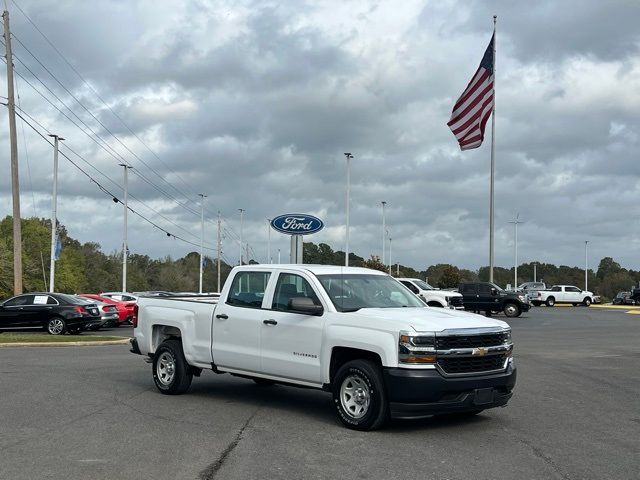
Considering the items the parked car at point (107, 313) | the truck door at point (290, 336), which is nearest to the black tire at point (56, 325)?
the parked car at point (107, 313)

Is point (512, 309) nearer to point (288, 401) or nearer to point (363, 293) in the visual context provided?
point (288, 401)

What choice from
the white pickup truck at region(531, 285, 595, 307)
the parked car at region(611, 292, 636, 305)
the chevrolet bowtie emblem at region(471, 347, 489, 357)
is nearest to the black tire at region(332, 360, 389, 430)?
the chevrolet bowtie emblem at region(471, 347, 489, 357)

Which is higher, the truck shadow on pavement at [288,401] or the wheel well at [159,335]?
the wheel well at [159,335]

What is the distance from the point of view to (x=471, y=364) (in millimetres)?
8594

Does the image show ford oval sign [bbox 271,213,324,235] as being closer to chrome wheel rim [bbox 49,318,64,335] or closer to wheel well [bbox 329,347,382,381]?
chrome wheel rim [bbox 49,318,64,335]

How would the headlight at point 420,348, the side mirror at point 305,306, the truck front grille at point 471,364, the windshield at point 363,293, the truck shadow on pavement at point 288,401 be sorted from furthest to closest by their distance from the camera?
the windshield at point 363,293
the truck shadow on pavement at point 288,401
the side mirror at point 305,306
the truck front grille at point 471,364
the headlight at point 420,348

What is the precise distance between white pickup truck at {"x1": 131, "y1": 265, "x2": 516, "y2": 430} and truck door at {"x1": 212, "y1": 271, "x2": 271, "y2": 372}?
0.02 meters

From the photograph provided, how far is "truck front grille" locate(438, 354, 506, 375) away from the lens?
839 cm

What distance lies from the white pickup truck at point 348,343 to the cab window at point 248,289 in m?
0.02

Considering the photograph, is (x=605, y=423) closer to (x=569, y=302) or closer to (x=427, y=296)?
(x=427, y=296)

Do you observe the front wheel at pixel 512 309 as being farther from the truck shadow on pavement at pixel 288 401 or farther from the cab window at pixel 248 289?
the cab window at pixel 248 289

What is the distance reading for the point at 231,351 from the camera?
10352mm

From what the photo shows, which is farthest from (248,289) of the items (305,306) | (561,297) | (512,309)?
(561,297)

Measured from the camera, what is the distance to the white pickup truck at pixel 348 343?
27.3 ft
